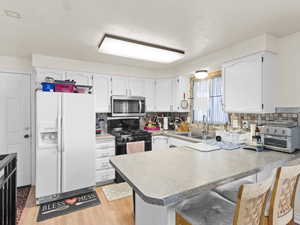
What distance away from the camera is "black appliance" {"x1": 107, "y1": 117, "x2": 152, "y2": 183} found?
10.3 feet

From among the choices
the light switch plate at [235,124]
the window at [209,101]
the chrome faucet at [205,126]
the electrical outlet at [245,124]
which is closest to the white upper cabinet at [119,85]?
the window at [209,101]

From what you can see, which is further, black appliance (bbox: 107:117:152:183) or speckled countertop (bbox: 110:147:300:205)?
black appliance (bbox: 107:117:152:183)

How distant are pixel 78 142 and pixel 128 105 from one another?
4.29ft

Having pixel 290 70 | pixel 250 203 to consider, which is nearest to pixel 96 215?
pixel 250 203

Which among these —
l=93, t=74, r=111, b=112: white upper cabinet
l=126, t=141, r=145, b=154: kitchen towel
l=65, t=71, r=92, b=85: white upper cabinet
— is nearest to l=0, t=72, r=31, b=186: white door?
l=65, t=71, r=92, b=85: white upper cabinet

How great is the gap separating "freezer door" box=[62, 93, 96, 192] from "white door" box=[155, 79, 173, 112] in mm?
1680

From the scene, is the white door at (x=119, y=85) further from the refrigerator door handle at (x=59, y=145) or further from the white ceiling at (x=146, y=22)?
the refrigerator door handle at (x=59, y=145)

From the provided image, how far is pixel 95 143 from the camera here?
2.84 metres

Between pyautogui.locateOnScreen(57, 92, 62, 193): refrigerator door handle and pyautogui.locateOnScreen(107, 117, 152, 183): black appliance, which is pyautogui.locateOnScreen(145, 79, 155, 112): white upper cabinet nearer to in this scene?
pyautogui.locateOnScreen(107, 117, 152, 183): black appliance

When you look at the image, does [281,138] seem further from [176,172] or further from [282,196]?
[176,172]

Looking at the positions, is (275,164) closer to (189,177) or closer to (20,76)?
(189,177)

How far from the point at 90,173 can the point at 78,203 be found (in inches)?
18.3

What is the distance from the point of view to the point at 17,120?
3.01m

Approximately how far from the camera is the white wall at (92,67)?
2843mm
